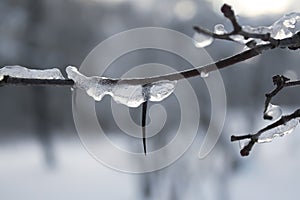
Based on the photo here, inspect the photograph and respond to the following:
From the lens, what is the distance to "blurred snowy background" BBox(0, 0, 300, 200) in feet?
10.8

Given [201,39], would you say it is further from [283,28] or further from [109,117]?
[109,117]

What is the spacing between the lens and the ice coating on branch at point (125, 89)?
26 cm

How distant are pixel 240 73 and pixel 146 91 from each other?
561 centimetres

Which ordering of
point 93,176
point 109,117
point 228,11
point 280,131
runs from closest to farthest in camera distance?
point 228,11
point 280,131
point 93,176
point 109,117

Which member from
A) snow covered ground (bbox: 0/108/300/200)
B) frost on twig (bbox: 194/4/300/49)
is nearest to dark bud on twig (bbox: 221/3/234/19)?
frost on twig (bbox: 194/4/300/49)

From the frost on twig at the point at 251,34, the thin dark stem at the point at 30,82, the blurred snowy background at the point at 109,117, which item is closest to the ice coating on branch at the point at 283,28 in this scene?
the frost on twig at the point at 251,34

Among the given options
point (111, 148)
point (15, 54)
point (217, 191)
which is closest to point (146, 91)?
point (217, 191)

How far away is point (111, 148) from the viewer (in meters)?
3.96

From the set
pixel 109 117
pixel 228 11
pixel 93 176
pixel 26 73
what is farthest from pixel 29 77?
pixel 109 117

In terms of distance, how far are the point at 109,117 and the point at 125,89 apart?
14.4 feet

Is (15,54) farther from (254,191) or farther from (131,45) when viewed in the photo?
(254,191)

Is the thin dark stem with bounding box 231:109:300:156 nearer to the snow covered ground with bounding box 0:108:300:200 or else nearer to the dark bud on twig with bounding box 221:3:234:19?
the dark bud on twig with bounding box 221:3:234:19

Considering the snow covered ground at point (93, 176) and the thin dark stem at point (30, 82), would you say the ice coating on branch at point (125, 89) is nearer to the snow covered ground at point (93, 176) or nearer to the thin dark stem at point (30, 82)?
the thin dark stem at point (30, 82)

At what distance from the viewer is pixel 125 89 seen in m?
0.27
